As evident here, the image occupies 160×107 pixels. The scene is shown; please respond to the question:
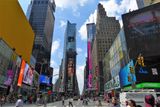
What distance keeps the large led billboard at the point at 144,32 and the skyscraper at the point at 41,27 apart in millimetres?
97183

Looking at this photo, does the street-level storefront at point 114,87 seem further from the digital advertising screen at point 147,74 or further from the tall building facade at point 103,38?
the tall building facade at point 103,38

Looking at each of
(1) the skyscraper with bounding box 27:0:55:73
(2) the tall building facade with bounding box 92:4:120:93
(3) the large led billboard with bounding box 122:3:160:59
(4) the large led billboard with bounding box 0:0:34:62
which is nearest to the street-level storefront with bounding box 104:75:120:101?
(3) the large led billboard with bounding box 122:3:160:59

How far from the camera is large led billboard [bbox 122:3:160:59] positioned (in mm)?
52875

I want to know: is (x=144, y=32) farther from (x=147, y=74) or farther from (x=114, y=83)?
(x=114, y=83)

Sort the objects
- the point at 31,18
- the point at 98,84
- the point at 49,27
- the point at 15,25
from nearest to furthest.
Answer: the point at 15,25 → the point at 98,84 → the point at 31,18 → the point at 49,27

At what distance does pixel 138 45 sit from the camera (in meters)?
54.4

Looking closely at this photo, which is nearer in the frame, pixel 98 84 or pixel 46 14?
pixel 98 84

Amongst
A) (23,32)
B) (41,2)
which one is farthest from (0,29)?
(41,2)

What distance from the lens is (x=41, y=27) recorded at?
158m

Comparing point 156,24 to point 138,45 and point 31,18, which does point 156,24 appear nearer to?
point 138,45

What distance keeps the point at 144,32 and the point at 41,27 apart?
388 feet

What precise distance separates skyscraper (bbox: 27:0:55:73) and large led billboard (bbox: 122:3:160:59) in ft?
319

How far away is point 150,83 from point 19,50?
53678 millimetres

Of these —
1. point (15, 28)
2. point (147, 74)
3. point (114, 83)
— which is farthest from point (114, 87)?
point (15, 28)
